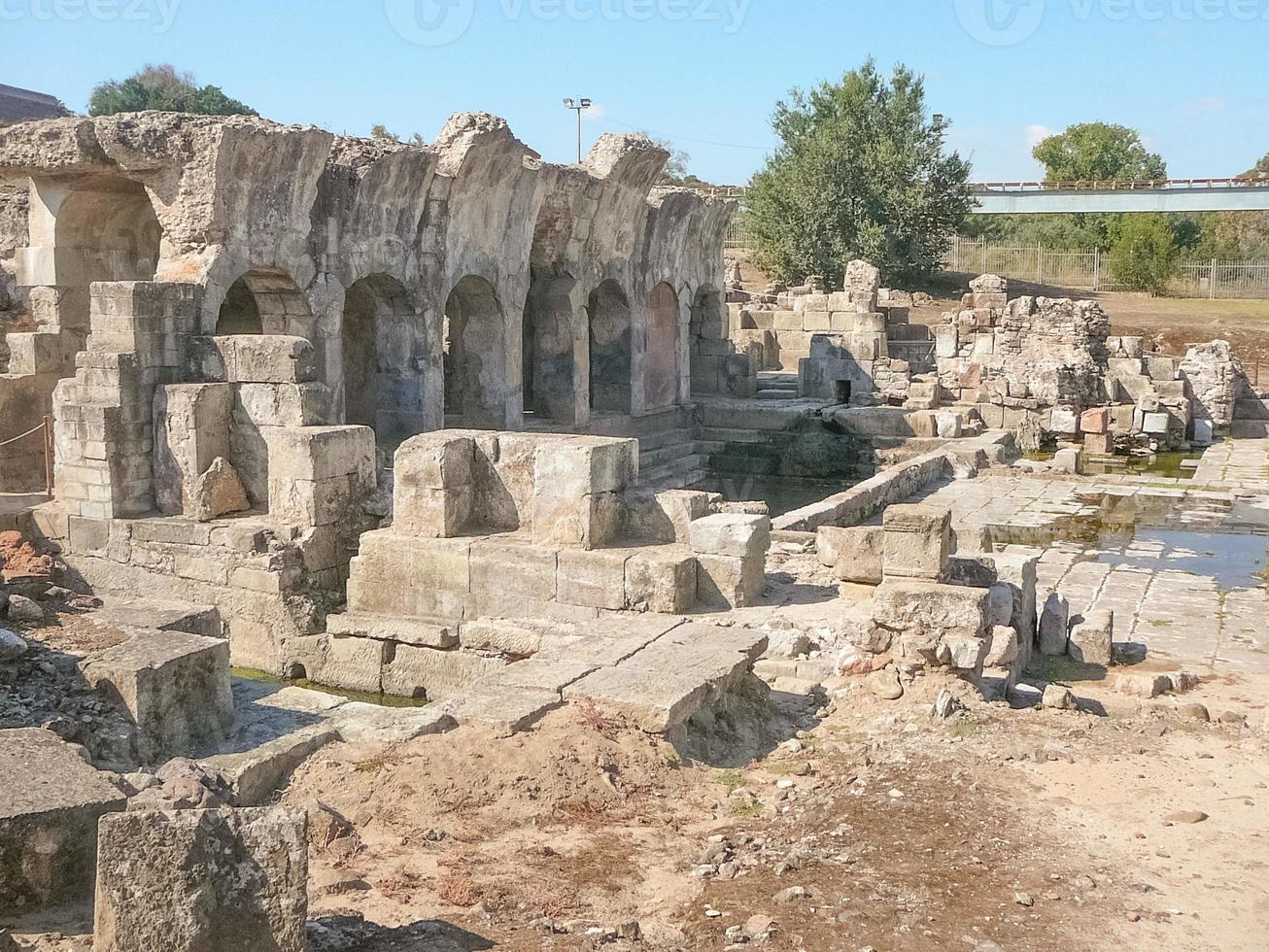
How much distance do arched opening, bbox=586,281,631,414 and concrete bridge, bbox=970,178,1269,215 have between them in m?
21.8

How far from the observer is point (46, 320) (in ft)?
46.4

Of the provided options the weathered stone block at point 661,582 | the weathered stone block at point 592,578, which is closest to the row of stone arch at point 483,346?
the weathered stone block at point 592,578

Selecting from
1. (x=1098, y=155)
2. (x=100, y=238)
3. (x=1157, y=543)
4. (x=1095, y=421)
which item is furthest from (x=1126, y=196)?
(x=100, y=238)

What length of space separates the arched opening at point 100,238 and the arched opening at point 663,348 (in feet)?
28.1

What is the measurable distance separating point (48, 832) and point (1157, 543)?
1180cm

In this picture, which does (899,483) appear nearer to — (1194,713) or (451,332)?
(451,332)

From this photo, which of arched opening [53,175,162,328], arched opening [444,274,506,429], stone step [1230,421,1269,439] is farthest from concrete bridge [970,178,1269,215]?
arched opening [53,175,162,328]

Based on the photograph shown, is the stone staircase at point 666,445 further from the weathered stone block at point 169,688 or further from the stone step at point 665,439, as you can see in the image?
the weathered stone block at point 169,688

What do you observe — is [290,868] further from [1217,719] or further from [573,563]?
[1217,719]

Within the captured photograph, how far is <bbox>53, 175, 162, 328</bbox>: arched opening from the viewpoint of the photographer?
1430 centimetres

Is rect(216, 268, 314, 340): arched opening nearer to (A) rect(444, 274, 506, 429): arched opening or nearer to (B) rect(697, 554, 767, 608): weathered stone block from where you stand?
(A) rect(444, 274, 506, 429): arched opening

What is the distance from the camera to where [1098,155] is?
172 ft

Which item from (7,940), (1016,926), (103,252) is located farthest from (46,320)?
(1016,926)

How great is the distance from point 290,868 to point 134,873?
0.43 m
